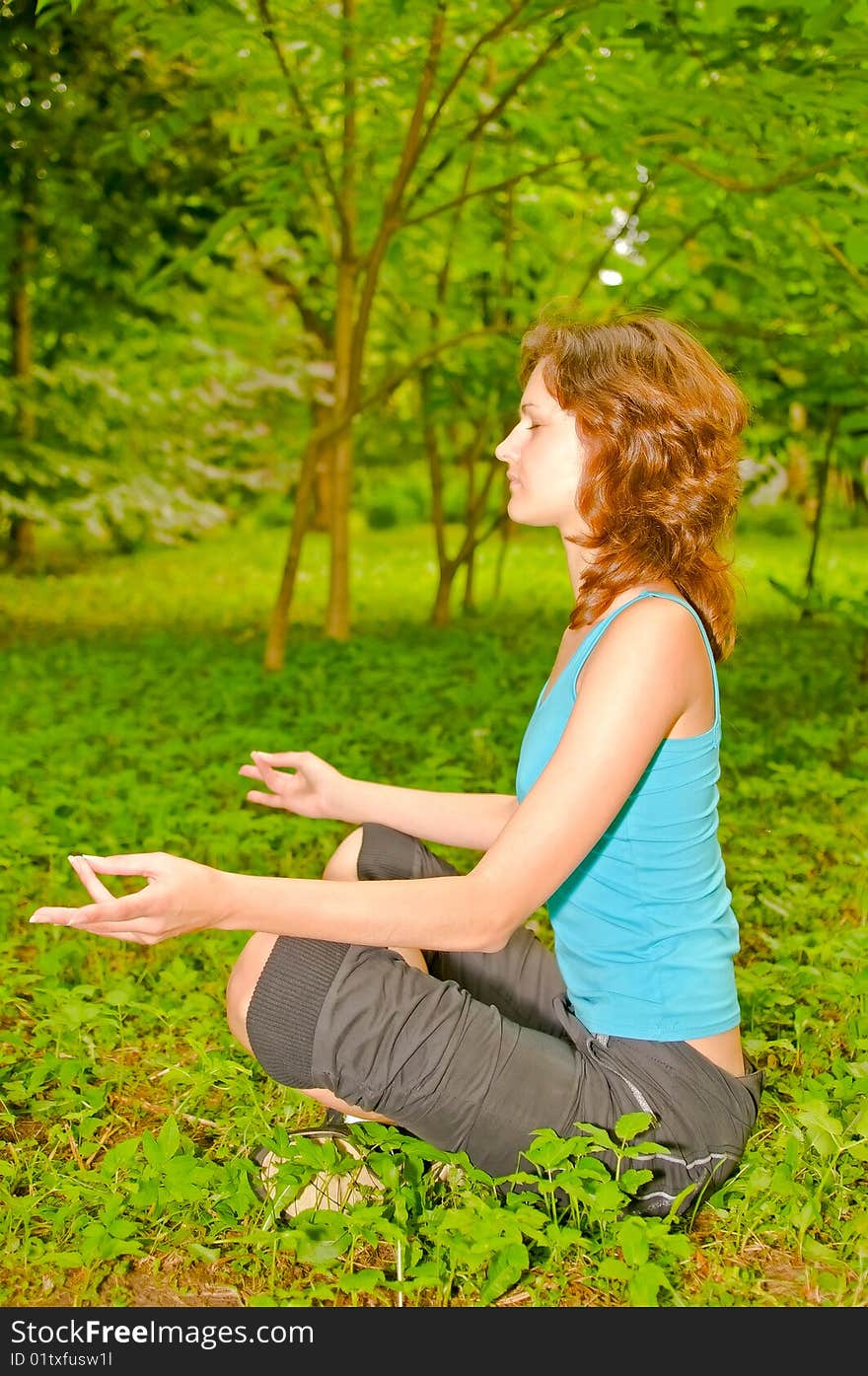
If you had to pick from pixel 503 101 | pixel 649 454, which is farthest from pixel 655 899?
pixel 503 101

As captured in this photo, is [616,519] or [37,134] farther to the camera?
[37,134]

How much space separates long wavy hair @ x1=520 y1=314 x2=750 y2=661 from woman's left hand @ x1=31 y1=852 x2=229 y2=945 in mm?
777

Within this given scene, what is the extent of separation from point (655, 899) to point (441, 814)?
0.56 m

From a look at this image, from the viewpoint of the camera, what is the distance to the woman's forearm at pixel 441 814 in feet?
7.72

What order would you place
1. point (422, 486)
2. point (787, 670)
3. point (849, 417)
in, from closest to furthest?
point (849, 417) < point (787, 670) < point (422, 486)

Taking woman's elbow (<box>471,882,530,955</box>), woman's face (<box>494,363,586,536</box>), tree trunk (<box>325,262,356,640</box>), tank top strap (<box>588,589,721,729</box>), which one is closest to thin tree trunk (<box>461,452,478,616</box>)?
tree trunk (<box>325,262,356,640</box>)

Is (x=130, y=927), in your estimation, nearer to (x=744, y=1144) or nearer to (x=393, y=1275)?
(x=393, y=1275)

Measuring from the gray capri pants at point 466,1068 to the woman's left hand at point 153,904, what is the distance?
268mm

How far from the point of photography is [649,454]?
6.56 ft

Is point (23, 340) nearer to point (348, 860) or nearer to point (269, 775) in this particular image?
point (269, 775)

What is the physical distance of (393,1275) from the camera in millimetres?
1950

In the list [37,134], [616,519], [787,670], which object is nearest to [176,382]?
[37,134]

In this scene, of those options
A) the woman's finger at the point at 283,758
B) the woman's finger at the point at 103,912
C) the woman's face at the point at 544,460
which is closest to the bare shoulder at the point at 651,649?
the woman's face at the point at 544,460
